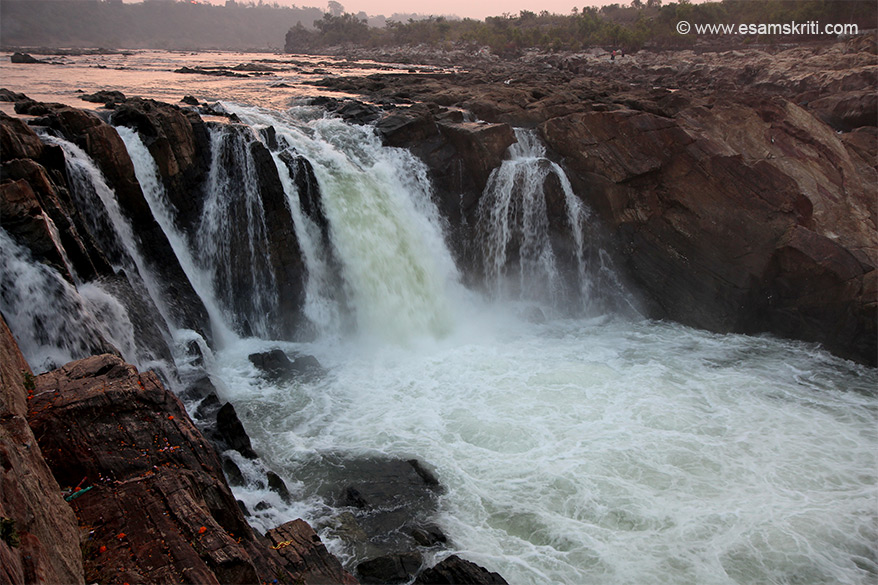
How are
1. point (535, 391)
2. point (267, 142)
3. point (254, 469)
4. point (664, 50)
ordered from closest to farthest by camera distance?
point (254, 469) < point (535, 391) < point (267, 142) < point (664, 50)

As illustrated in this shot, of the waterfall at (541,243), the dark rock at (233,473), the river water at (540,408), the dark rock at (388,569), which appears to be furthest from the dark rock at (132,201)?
the waterfall at (541,243)

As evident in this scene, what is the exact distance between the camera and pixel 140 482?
6090 mm

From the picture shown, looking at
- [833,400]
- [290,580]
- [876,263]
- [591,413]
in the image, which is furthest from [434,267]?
[876,263]

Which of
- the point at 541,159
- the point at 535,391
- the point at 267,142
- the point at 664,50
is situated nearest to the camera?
the point at 535,391

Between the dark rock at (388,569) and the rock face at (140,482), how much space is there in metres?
1.10

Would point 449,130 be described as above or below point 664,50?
below

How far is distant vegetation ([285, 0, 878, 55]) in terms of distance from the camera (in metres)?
48.4

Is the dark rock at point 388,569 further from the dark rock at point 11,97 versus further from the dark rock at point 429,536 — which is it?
the dark rock at point 11,97

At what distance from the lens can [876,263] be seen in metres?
17.0

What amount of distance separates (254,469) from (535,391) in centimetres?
613

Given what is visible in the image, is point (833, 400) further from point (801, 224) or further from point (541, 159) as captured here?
point (541, 159)

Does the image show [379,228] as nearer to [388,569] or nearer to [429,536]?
[429,536]

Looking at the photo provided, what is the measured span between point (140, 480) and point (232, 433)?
3.73 metres

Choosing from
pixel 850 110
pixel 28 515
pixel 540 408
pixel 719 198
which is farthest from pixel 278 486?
pixel 850 110
